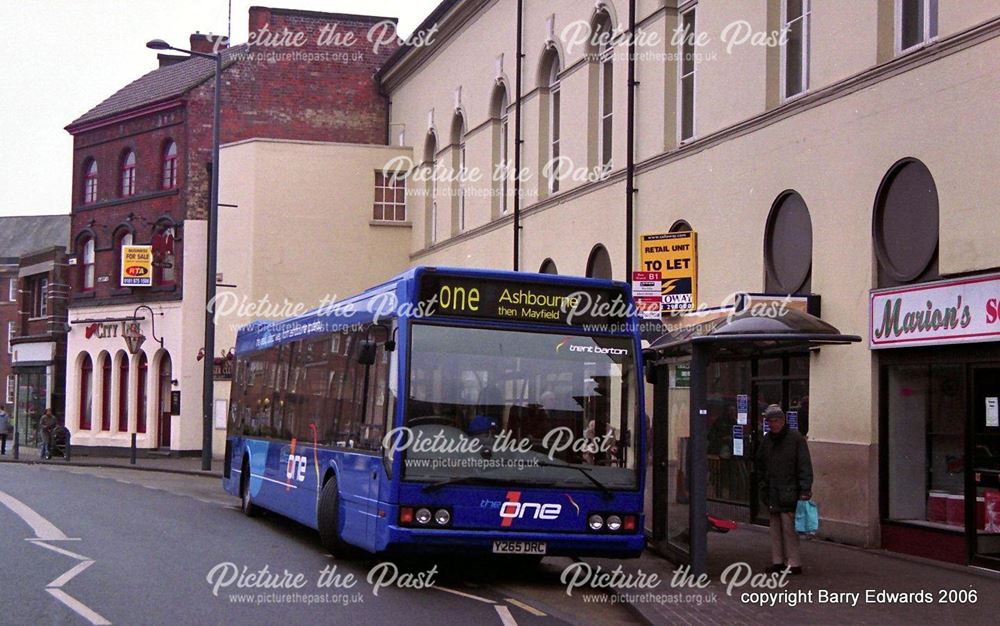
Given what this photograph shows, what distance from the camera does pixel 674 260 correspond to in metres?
20.8

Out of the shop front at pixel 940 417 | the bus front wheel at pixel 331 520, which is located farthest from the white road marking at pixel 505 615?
the shop front at pixel 940 417

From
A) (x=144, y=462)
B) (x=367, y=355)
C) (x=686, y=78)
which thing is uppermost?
(x=686, y=78)

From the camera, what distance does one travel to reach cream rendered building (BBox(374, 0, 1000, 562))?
14820 millimetres

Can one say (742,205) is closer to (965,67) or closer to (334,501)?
(965,67)

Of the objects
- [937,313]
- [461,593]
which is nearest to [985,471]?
[937,313]

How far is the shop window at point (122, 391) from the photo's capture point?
45625 mm

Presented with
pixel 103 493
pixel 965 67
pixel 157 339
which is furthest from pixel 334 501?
pixel 157 339

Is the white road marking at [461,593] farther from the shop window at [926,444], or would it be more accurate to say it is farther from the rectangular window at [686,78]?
the rectangular window at [686,78]

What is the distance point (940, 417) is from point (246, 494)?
34.3 ft

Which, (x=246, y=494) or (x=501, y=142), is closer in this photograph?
(x=246, y=494)

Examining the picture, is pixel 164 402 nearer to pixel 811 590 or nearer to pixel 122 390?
pixel 122 390

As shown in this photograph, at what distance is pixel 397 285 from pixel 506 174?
1863cm

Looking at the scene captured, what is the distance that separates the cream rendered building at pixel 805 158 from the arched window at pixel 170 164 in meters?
18.2

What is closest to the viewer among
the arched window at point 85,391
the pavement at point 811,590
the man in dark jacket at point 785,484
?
the pavement at point 811,590
